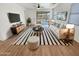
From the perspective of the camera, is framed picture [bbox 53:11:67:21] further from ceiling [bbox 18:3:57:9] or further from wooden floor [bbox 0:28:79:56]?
wooden floor [bbox 0:28:79:56]

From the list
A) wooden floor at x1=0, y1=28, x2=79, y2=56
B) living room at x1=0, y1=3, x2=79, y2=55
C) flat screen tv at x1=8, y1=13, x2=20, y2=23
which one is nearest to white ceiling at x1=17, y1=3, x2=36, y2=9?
living room at x1=0, y1=3, x2=79, y2=55

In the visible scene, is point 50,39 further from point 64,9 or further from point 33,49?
point 64,9

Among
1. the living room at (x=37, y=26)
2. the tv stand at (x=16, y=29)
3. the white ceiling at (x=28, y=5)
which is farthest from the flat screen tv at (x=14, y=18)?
the white ceiling at (x=28, y=5)

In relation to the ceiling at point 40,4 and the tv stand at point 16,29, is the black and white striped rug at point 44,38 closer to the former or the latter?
the tv stand at point 16,29

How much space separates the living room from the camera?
123 cm

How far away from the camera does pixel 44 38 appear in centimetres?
140

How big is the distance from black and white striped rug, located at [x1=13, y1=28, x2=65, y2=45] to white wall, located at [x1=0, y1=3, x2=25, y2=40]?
214 millimetres

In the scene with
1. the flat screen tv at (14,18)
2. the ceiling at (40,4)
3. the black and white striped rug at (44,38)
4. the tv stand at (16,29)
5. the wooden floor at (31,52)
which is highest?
the ceiling at (40,4)

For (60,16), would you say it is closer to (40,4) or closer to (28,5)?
(40,4)

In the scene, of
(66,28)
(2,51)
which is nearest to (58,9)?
(66,28)

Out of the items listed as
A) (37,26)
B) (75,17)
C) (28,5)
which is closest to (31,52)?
(37,26)

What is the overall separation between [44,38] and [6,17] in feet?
2.57

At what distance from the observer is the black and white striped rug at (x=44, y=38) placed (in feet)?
4.29

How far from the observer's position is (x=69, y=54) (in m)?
1.23
